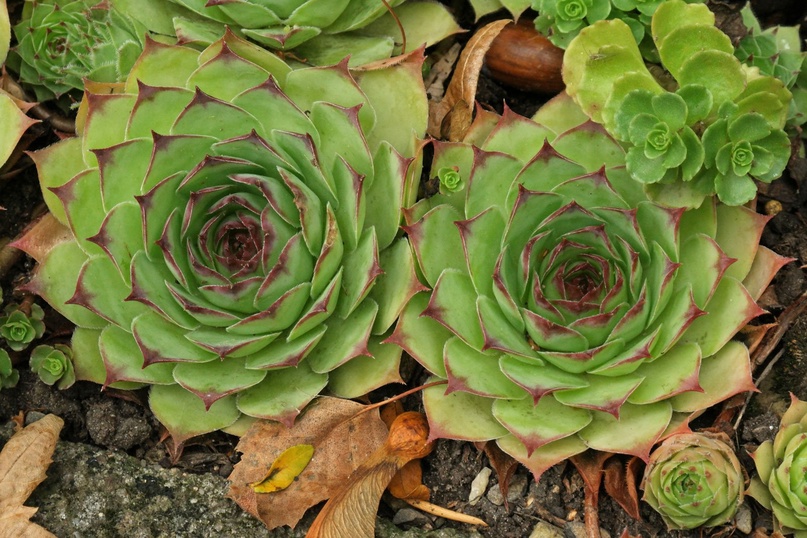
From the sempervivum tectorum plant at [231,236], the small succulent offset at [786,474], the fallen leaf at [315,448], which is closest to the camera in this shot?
the small succulent offset at [786,474]

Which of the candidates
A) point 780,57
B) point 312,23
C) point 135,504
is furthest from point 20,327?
point 780,57

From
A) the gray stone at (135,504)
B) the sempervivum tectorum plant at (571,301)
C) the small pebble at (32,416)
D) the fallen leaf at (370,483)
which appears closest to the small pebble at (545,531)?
the gray stone at (135,504)

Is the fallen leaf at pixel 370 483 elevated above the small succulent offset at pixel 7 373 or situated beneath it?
situated beneath

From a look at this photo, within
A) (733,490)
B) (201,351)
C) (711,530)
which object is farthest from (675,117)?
(201,351)

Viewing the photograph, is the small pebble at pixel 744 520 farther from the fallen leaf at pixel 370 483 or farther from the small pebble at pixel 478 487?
the fallen leaf at pixel 370 483

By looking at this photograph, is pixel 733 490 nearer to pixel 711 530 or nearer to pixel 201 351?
pixel 711 530

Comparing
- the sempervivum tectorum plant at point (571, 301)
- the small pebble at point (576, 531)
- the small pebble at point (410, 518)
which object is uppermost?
the sempervivum tectorum plant at point (571, 301)

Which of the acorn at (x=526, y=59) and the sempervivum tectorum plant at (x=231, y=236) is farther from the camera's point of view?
the acorn at (x=526, y=59)
